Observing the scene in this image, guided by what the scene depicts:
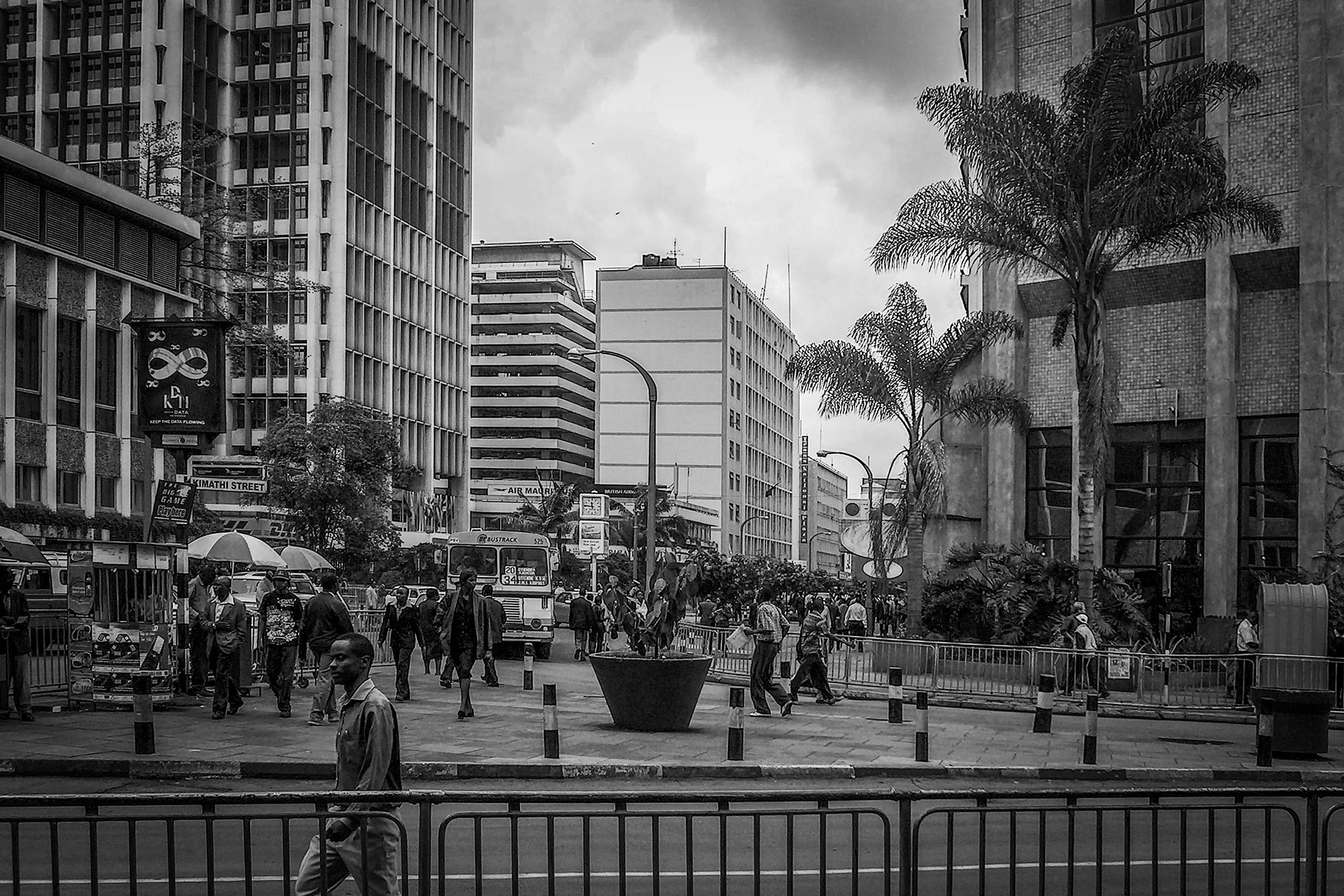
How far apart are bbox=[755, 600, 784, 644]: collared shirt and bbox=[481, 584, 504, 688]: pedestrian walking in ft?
Answer: 12.7

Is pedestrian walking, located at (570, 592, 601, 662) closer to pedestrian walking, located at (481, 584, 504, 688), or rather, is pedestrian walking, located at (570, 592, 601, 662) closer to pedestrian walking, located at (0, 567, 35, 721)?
pedestrian walking, located at (481, 584, 504, 688)

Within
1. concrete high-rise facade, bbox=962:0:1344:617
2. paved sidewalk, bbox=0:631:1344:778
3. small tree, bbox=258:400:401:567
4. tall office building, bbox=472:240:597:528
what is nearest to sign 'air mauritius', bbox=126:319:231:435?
paved sidewalk, bbox=0:631:1344:778

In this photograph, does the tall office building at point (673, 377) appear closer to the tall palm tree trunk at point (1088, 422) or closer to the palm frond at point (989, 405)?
the palm frond at point (989, 405)

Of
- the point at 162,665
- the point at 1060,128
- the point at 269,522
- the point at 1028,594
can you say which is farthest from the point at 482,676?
the point at 269,522

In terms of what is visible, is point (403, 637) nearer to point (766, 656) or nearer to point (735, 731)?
point (766, 656)

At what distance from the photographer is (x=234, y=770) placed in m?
13.3

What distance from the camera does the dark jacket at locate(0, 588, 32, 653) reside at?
16.5m

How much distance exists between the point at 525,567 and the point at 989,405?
39.4 ft

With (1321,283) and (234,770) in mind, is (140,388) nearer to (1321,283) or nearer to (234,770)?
(234,770)

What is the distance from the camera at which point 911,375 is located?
32.9m

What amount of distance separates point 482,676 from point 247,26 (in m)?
62.1

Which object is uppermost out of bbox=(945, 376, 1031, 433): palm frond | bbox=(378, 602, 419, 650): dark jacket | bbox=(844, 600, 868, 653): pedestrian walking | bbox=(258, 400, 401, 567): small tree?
bbox=(945, 376, 1031, 433): palm frond

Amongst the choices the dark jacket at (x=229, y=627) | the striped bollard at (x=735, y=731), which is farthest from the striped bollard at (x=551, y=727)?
the dark jacket at (x=229, y=627)

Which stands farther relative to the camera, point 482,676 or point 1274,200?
point 1274,200
